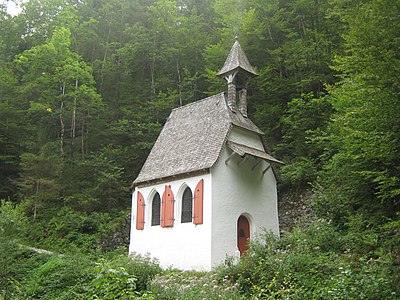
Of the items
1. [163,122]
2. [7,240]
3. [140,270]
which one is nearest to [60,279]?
[7,240]

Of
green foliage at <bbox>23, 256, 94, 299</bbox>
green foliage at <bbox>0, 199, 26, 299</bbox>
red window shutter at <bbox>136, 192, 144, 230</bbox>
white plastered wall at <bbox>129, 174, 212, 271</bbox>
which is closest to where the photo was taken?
green foliage at <bbox>23, 256, 94, 299</bbox>

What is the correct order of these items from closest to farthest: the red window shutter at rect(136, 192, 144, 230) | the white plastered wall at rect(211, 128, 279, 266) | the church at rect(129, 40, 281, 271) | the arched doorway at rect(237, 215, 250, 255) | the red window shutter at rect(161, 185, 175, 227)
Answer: the white plastered wall at rect(211, 128, 279, 266) < the church at rect(129, 40, 281, 271) < the arched doorway at rect(237, 215, 250, 255) < the red window shutter at rect(161, 185, 175, 227) < the red window shutter at rect(136, 192, 144, 230)

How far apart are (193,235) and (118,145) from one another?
13295mm

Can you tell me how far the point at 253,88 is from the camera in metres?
25.8

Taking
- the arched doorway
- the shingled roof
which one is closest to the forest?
the arched doorway

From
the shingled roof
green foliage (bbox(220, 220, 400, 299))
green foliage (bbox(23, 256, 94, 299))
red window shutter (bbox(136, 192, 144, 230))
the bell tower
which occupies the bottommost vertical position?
green foliage (bbox(23, 256, 94, 299))

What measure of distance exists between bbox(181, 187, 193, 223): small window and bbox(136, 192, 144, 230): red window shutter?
271 centimetres

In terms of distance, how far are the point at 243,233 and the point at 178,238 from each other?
9.38 ft

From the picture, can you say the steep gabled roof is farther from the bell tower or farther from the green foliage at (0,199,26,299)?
the green foliage at (0,199,26,299)

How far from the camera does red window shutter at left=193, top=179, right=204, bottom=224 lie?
15.8 m

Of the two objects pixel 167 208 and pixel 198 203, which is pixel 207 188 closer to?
pixel 198 203

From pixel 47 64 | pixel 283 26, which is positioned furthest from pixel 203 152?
pixel 47 64

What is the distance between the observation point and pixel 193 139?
18.3m

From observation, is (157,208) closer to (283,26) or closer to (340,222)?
(340,222)
